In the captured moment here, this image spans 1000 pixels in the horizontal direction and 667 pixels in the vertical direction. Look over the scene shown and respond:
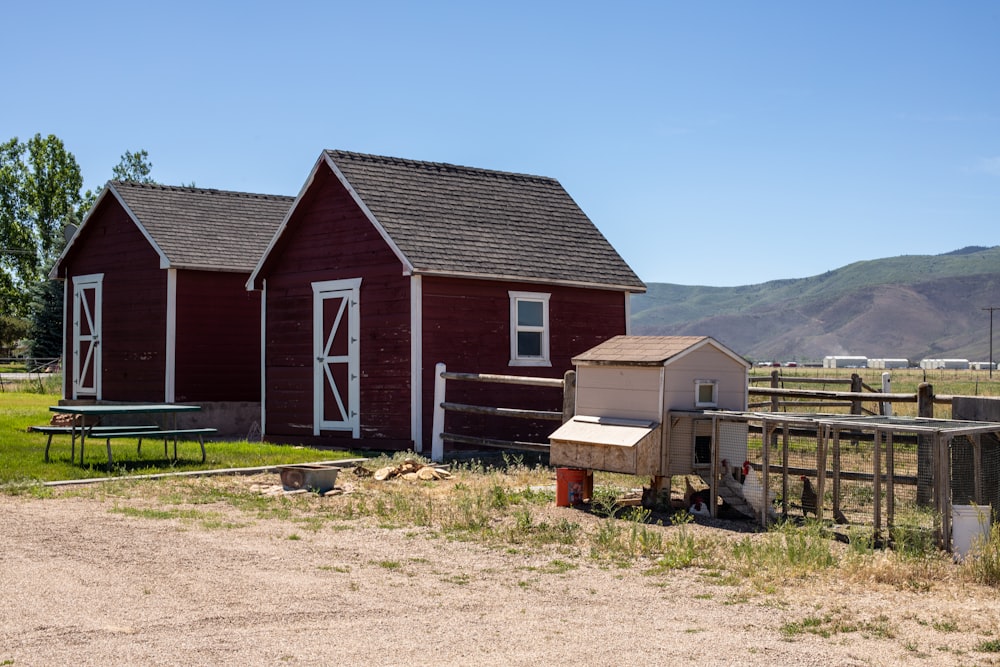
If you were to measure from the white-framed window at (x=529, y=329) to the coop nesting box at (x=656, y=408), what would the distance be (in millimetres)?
7896

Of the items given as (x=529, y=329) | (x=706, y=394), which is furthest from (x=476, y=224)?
(x=706, y=394)

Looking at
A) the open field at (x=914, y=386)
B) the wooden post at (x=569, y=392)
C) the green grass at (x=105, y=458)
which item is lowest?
the open field at (x=914, y=386)

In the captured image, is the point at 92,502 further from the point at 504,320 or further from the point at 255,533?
the point at 504,320

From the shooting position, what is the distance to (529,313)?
21984 mm

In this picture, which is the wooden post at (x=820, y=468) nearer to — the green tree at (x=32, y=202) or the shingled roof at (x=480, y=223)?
the shingled roof at (x=480, y=223)

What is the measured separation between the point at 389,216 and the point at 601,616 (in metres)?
14.0

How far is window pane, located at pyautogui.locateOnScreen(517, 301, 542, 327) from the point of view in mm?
21844

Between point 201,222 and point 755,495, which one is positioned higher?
point 201,222

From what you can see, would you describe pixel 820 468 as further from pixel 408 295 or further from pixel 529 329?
pixel 529 329

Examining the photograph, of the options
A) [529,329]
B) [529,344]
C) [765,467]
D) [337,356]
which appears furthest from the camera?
[529,344]

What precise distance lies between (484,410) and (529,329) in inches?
161

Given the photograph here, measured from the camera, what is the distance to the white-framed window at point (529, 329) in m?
21.7

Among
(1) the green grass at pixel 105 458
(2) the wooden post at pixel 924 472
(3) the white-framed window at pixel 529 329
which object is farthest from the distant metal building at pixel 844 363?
(2) the wooden post at pixel 924 472

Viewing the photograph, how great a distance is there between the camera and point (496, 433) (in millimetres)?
21375
